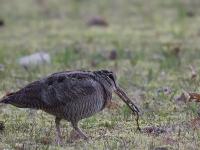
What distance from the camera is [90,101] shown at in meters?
6.14

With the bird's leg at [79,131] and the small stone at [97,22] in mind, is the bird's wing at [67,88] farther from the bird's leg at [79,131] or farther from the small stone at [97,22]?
the small stone at [97,22]

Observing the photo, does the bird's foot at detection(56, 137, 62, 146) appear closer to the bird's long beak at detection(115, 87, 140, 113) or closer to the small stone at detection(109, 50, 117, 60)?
the bird's long beak at detection(115, 87, 140, 113)

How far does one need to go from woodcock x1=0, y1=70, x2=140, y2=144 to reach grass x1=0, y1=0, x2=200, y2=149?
0.26 meters

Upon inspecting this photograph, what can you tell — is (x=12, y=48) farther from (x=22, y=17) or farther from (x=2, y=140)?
(x=2, y=140)

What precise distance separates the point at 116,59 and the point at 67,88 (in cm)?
465

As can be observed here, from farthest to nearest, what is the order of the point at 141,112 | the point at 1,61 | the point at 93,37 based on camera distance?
1. the point at 93,37
2. the point at 1,61
3. the point at 141,112

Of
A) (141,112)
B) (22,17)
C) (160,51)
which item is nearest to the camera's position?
(141,112)

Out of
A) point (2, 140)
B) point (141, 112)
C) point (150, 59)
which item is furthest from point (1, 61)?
point (2, 140)

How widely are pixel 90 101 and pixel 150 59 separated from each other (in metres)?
4.74

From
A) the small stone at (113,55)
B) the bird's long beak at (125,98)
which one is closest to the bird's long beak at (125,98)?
the bird's long beak at (125,98)

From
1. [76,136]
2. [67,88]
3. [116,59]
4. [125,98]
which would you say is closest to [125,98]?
[125,98]

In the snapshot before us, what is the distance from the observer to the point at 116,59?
10797mm

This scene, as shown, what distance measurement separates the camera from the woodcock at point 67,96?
20.1ft

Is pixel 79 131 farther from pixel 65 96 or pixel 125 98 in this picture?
pixel 125 98
